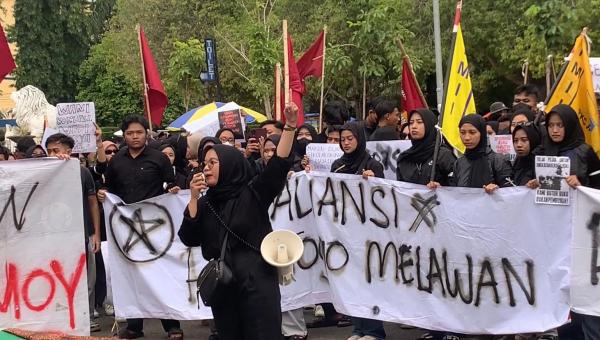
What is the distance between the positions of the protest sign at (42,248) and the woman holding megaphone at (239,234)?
2215mm

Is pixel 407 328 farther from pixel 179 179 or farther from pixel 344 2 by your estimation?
pixel 344 2

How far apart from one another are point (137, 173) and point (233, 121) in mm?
2893

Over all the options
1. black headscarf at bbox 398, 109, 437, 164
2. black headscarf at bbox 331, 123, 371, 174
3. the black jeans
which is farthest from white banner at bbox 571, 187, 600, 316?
the black jeans

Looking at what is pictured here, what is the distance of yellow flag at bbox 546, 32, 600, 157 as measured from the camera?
606 centimetres

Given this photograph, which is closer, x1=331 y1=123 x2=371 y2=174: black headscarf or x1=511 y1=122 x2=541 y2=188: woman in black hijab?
x1=511 y1=122 x2=541 y2=188: woman in black hijab

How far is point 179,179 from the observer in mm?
7918

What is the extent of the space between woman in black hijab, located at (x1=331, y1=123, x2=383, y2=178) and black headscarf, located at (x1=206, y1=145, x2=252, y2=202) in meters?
1.99

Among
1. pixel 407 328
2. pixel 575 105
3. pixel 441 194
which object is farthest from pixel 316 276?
pixel 575 105

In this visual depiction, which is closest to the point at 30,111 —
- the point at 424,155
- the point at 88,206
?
the point at 88,206

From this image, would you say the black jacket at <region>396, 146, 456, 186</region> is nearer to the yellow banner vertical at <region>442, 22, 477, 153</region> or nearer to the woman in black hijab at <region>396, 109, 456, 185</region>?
the woman in black hijab at <region>396, 109, 456, 185</region>

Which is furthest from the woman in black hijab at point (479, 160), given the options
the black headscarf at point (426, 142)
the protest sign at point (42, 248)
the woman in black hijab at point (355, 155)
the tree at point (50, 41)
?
the tree at point (50, 41)

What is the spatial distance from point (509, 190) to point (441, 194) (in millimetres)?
525

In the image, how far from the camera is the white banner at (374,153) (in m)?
7.14

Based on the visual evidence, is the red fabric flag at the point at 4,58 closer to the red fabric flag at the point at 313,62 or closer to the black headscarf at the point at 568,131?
the red fabric flag at the point at 313,62
